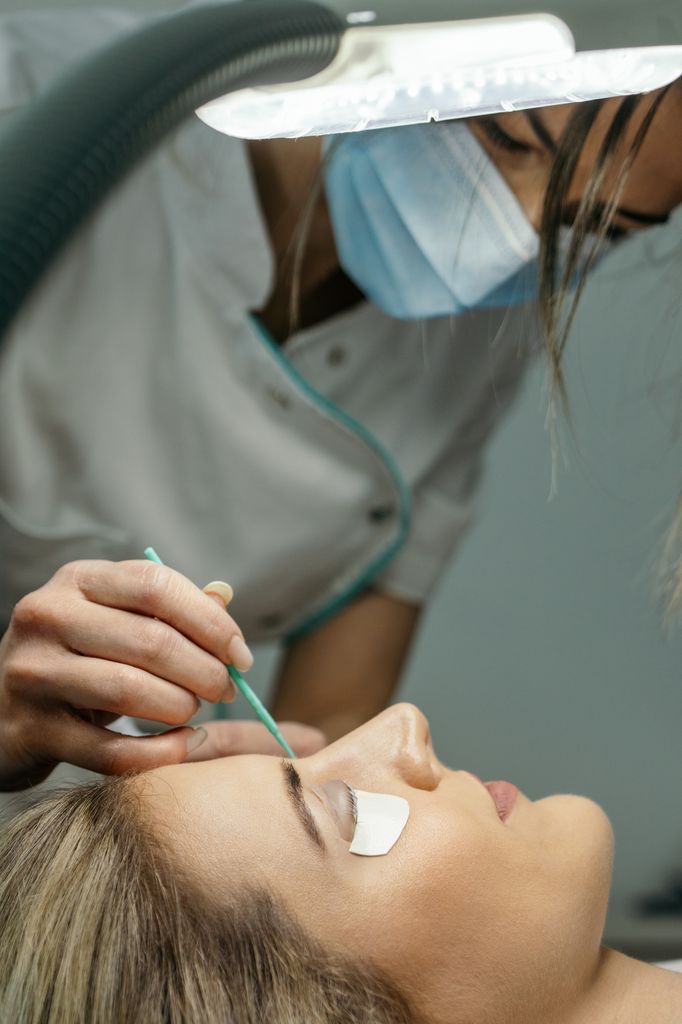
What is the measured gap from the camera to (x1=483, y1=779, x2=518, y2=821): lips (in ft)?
1.86

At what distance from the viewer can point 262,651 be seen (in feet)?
3.46

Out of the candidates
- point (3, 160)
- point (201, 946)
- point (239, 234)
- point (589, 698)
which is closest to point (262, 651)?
point (589, 698)

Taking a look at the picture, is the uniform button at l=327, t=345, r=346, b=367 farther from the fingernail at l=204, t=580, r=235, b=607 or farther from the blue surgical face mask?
the fingernail at l=204, t=580, r=235, b=607

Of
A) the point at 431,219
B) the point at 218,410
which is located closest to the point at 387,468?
the point at 218,410

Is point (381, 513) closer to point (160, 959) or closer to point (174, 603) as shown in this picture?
point (174, 603)

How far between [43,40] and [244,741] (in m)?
0.54

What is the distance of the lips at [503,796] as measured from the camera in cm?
57

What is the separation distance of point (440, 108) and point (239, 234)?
293 millimetres

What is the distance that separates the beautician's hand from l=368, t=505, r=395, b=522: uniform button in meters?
0.35

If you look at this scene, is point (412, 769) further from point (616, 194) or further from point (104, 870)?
point (616, 194)

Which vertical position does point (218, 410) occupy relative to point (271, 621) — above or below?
above

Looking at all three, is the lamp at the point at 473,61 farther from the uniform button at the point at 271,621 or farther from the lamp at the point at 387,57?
the uniform button at the point at 271,621

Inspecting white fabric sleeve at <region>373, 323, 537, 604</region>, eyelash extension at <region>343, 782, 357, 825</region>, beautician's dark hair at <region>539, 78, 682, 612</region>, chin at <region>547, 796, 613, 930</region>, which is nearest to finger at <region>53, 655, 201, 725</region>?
eyelash extension at <region>343, 782, 357, 825</region>

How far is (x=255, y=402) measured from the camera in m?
0.85
